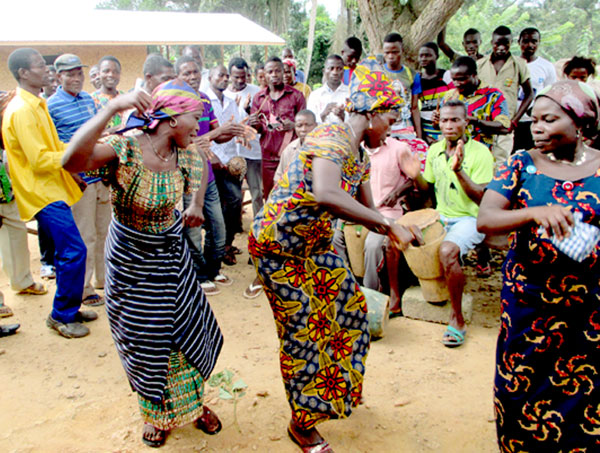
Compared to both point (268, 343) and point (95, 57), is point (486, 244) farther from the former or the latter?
point (95, 57)

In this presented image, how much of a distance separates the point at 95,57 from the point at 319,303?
627 inches

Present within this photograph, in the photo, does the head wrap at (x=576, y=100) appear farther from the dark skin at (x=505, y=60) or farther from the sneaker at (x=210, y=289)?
the dark skin at (x=505, y=60)

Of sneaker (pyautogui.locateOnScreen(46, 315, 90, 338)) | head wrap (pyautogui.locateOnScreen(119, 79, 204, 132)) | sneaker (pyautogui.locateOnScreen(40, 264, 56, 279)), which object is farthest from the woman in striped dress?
sneaker (pyautogui.locateOnScreen(40, 264, 56, 279))

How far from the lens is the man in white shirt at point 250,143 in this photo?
6312 mm

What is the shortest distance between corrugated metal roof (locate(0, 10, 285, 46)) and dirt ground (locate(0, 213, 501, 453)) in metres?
11.3

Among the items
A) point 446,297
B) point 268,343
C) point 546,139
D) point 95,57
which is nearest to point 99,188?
point 268,343

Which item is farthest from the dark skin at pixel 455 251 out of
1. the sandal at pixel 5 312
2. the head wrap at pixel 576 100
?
the sandal at pixel 5 312

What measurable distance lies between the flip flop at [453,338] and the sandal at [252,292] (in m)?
1.95

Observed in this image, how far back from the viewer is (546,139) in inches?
84.7

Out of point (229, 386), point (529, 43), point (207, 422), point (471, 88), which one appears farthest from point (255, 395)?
point (529, 43)

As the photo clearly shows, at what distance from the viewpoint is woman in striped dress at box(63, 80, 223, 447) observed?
266 centimetres

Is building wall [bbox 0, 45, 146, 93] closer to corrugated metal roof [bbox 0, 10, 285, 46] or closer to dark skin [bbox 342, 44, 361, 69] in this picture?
corrugated metal roof [bbox 0, 10, 285, 46]

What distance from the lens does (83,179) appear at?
14.8 feet

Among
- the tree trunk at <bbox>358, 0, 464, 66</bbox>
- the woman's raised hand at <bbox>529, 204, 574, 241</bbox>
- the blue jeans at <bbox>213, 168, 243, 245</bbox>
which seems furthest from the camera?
the tree trunk at <bbox>358, 0, 464, 66</bbox>
